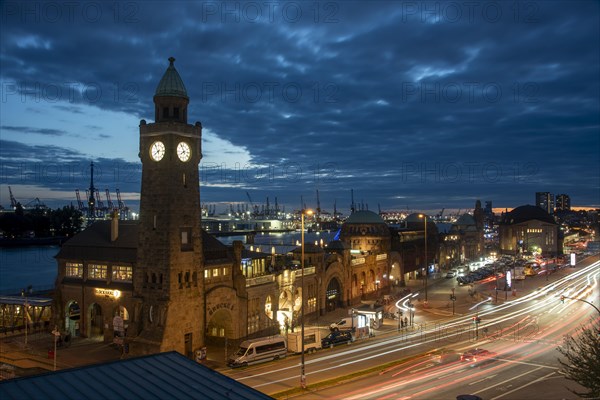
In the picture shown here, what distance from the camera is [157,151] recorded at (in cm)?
4959

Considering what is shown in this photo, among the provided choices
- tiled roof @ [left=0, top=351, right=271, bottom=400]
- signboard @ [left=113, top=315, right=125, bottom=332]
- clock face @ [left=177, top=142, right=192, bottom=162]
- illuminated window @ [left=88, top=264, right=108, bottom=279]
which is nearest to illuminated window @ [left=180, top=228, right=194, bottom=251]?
clock face @ [left=177, top=142, right=192, bottom=162]

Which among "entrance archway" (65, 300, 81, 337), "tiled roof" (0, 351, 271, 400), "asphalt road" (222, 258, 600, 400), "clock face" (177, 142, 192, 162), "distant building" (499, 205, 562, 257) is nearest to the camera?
"tiled roof" (0, 351, 271, 400)

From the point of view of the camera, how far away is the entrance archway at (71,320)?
57125 millimetres

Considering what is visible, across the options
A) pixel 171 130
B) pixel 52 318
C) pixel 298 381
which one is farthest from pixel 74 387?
pixel 52 318

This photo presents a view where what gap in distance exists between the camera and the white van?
46469mm

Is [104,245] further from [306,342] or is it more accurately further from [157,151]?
→ [306,342]

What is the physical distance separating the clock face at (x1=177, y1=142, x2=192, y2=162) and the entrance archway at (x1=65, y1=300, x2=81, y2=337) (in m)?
22.3

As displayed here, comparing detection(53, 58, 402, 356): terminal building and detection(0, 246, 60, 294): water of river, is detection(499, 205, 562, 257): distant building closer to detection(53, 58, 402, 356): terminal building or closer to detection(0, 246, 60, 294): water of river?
detection(53, 58, 402, 356): terminal building

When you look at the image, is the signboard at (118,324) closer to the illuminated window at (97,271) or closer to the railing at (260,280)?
the illuminated window at (97,271)

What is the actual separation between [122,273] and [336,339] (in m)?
24.7

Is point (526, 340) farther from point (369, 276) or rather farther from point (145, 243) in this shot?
point (145, 243)

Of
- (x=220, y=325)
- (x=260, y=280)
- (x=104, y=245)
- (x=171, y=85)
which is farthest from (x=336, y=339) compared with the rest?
(x=171, y=85)

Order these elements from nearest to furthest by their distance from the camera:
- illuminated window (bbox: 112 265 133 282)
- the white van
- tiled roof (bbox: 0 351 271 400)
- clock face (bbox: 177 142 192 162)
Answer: tiled roof (bbox: 0 351 271 400), the white van, clock face (bbox: 177 142 192 162), illuminated window (bbox: 112 265 133 282)

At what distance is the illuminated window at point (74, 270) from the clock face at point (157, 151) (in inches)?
701
